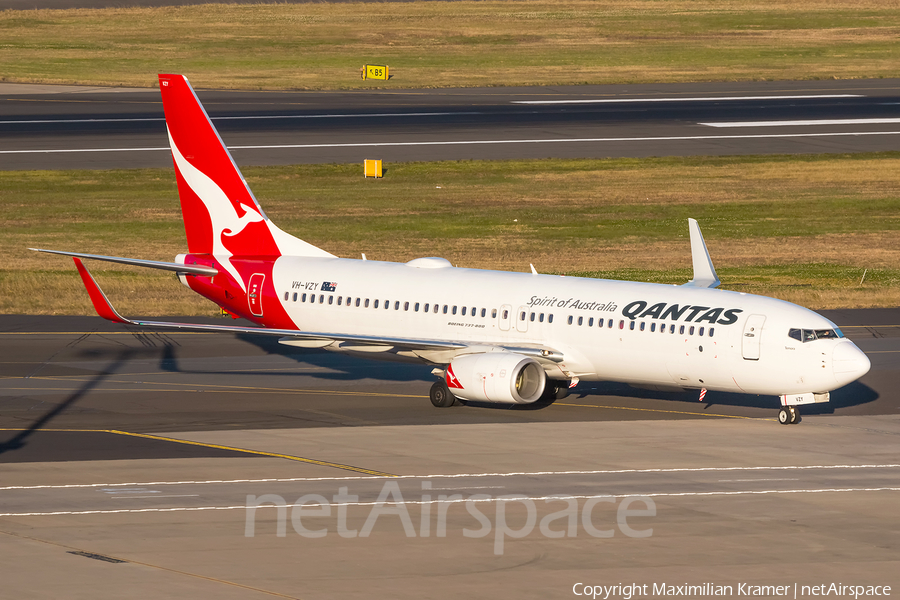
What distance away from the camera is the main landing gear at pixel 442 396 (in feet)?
143

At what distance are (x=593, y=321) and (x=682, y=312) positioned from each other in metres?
2.87

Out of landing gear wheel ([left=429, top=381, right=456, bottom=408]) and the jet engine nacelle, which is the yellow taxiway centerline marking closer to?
the jet engine nacelle

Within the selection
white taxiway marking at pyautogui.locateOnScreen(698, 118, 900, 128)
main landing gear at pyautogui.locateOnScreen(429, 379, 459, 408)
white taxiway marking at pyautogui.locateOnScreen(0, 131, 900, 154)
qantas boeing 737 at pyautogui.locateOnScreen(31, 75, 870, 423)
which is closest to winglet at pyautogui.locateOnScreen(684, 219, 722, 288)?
qantas boeing 737 at pyautogui.locateOnScreen(31, 75, 870, 423)

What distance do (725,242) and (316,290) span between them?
33.1m

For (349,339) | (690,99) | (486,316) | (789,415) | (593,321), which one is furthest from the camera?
(690,99)

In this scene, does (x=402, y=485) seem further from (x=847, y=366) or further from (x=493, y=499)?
(x=847, y=366)

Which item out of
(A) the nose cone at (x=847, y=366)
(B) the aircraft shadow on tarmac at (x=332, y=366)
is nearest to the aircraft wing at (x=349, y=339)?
Result: (B) the aircraft shadow on tarmac at (x=332, y=366)

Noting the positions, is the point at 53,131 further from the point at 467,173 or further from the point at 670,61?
the point at 670,61

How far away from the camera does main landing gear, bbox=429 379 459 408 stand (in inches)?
1713

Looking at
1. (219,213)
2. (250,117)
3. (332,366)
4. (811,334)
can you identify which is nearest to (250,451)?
(332,366)

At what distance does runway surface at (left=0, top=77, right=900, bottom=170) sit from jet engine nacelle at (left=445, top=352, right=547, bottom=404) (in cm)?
5022

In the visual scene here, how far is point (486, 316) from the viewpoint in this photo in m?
43.8

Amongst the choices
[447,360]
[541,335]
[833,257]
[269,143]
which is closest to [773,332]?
[541,335]

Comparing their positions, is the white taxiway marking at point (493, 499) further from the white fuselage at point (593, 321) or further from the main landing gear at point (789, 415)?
the main landing gear at point (789, 415)
